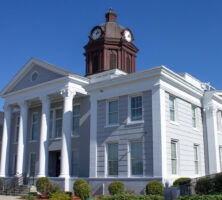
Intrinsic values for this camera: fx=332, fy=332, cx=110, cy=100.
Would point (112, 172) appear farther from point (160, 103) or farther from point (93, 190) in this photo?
point (160, 103)

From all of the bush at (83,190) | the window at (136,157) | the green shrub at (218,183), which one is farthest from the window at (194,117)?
the bush at (83,190)

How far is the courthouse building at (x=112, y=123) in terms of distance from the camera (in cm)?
2062

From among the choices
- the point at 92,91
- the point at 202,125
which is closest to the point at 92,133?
the point at 92,91

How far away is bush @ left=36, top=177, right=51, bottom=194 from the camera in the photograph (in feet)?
78.6

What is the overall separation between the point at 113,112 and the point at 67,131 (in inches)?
181

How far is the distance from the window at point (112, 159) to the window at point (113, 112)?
5.45 feet

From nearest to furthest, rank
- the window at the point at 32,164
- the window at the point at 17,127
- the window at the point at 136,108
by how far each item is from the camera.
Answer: the window at the point at 136,108
the window at the point at 32,164
the window at the point at 17,127

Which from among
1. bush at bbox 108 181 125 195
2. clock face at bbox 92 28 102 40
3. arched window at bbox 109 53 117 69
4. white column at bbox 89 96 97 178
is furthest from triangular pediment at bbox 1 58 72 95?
bush at bbox 108 181 125 195

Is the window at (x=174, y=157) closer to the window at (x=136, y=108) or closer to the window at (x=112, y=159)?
the window at (x=136, y=108)

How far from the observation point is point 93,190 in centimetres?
2219

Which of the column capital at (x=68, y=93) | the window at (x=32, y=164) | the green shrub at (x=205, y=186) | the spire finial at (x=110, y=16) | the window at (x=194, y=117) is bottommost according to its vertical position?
the green shrub at (x=205, y=186)

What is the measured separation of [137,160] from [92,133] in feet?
13.8

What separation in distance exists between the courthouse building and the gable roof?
82mm

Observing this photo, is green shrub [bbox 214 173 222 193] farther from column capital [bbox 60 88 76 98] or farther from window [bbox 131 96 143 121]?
column capital [bbox 60 88 76 98]
